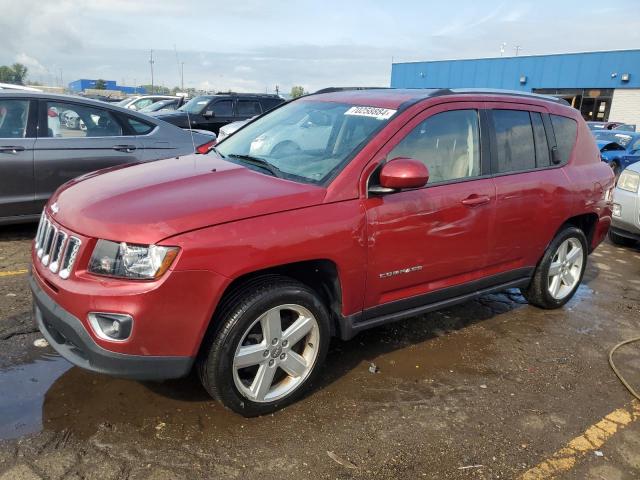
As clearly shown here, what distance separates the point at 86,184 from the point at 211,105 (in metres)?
11.1

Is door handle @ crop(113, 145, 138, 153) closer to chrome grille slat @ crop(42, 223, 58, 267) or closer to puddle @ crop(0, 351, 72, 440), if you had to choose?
puddle @ crop(0, 351, 72, 440)

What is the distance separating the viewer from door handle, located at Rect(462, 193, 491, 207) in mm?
3547

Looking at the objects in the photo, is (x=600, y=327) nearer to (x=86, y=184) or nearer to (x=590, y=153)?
(x=590, y=153)

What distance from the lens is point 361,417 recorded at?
118 inches

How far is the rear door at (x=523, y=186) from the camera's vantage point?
3855 millimetres

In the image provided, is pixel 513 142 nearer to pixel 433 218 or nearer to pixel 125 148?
pixel 433 218

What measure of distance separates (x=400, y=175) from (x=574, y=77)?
37.2m

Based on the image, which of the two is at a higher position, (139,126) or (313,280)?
(139,126)

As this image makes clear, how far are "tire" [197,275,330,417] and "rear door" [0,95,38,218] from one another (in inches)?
151

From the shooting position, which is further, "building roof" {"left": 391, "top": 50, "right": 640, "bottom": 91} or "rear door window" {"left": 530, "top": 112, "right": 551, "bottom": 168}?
"building roof" {"left": 391, "top": 50, "right": 640, "bottom": 91}

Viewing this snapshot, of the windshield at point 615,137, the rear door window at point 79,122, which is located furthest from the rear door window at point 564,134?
the windshield at point 615,137

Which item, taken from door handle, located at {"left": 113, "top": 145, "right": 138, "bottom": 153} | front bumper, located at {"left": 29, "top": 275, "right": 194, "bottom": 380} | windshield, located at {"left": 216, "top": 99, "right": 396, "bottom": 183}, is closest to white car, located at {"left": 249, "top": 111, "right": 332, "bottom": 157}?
windshield, located at {"left": 216, "top": 99, "right": 396, "bottom": 183}

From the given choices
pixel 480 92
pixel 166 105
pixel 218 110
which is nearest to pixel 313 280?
pixel 480 92

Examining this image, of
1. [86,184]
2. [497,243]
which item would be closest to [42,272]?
[86,184]
